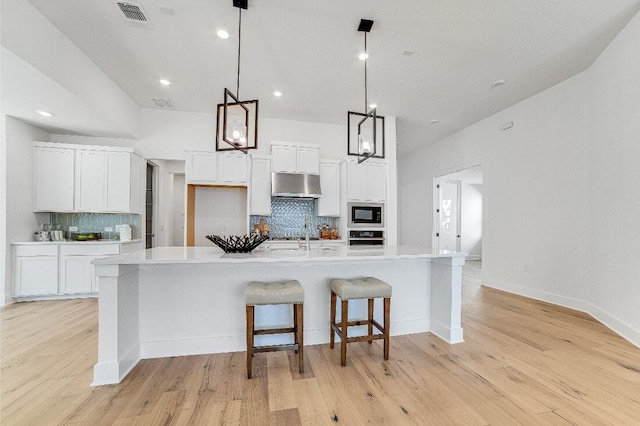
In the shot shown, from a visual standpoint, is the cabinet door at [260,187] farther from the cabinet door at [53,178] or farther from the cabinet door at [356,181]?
the cabinet door at [53,178]

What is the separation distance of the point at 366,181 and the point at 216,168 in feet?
8.51

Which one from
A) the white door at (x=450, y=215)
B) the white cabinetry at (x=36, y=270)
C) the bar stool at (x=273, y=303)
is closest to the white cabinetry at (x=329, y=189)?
the bar stool at (x=273, y=303)

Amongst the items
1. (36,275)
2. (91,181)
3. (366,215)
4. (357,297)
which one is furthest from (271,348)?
(91,181)

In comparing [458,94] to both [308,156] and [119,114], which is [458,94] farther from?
[119,114]

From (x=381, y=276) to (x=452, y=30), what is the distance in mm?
2586

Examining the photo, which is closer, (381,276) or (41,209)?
(381,276)

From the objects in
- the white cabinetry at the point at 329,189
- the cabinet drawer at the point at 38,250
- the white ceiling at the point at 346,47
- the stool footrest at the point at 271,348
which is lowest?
the stool footrest at the point at 271,348

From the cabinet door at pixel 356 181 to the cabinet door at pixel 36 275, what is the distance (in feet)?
15.1

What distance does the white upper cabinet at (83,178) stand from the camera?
435 cm

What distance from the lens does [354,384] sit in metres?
2.02

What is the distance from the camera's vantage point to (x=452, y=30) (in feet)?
9.48

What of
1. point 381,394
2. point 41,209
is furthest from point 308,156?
point 41,209

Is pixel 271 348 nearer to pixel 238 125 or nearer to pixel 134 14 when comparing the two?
pixel 238 125

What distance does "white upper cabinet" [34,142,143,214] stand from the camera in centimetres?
435
